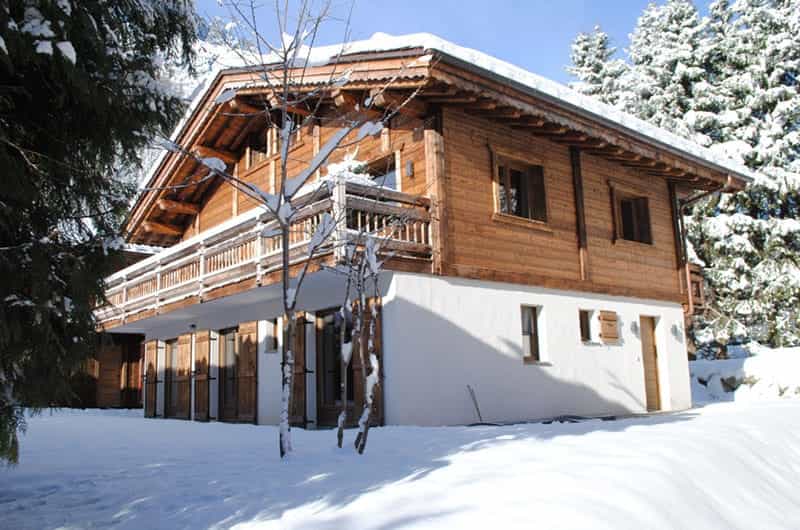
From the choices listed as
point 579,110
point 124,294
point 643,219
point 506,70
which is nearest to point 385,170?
point 506,70

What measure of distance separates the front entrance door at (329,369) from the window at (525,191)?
12.6 ft

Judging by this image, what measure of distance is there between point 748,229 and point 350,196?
59.5 ft

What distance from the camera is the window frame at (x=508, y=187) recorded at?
1202cm

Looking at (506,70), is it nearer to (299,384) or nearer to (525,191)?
(525,191)

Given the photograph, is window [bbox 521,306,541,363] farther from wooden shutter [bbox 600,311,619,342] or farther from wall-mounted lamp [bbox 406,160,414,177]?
wall-mounted lamp [bbox 406,160,414,177]

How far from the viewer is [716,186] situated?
16719 mm

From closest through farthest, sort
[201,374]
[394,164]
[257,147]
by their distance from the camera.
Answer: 1. [394,164]
2. [201,374]
3. [257,147]

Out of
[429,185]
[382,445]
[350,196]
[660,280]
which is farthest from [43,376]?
[660,280]

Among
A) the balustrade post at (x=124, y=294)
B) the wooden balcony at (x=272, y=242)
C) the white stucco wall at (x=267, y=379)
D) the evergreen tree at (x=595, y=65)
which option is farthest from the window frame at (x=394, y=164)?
the evergreen tree at (x=595, y=65)

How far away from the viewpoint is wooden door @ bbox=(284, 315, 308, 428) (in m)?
11.7

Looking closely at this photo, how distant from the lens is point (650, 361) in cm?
1539

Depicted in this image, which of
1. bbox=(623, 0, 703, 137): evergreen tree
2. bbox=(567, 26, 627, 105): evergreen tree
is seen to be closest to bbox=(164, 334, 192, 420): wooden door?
bbox=(623, 0, 703, 137): evergreen tree

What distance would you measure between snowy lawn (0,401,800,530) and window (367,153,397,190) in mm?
5259

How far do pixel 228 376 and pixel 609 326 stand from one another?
25.3 feet
